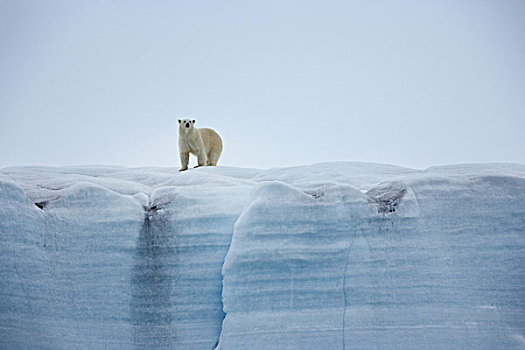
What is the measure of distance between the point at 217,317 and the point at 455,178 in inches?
62.7

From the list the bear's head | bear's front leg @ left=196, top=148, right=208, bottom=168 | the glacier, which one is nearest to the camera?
the glacier

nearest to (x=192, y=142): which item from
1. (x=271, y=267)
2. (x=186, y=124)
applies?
(x=186, y=124)

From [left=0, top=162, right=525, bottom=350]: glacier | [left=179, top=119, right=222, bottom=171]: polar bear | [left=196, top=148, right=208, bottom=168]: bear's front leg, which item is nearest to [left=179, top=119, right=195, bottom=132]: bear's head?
[left=179, top=119, right=222, bottom=171]: polar bear

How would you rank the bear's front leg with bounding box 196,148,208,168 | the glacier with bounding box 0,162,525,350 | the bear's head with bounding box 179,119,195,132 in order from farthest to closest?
the bear's front leg with bounding box 196,148,208,168 → the bear's head with bounding box 179,119,195,132 → the glacier with bounding box 0,162,525,350

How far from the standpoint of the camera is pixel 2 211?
2818mm

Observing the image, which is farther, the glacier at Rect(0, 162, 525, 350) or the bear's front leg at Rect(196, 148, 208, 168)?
the bear's front leg at Rect(196, 148, 208, 168)

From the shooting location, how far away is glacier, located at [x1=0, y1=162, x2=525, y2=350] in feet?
8.72

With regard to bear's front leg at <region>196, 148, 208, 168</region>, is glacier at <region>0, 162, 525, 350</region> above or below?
below

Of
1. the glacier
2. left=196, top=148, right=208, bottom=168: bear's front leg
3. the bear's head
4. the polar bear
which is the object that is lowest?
the glacier

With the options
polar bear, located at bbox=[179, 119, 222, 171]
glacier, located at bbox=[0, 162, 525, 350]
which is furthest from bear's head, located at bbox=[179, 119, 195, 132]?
glacier, located at bbox=[0, 162, 525, 350]

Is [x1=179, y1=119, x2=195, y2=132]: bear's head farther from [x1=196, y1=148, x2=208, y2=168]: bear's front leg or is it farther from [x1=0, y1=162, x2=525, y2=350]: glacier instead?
[x1=0, y1=162, x2=525, y2=350]: glacier

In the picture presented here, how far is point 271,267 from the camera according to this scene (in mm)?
2754

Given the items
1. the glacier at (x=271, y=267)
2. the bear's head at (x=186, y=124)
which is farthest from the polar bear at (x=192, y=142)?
the glacier at (x=271, y=267)

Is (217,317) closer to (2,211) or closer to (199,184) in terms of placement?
(199,184)
